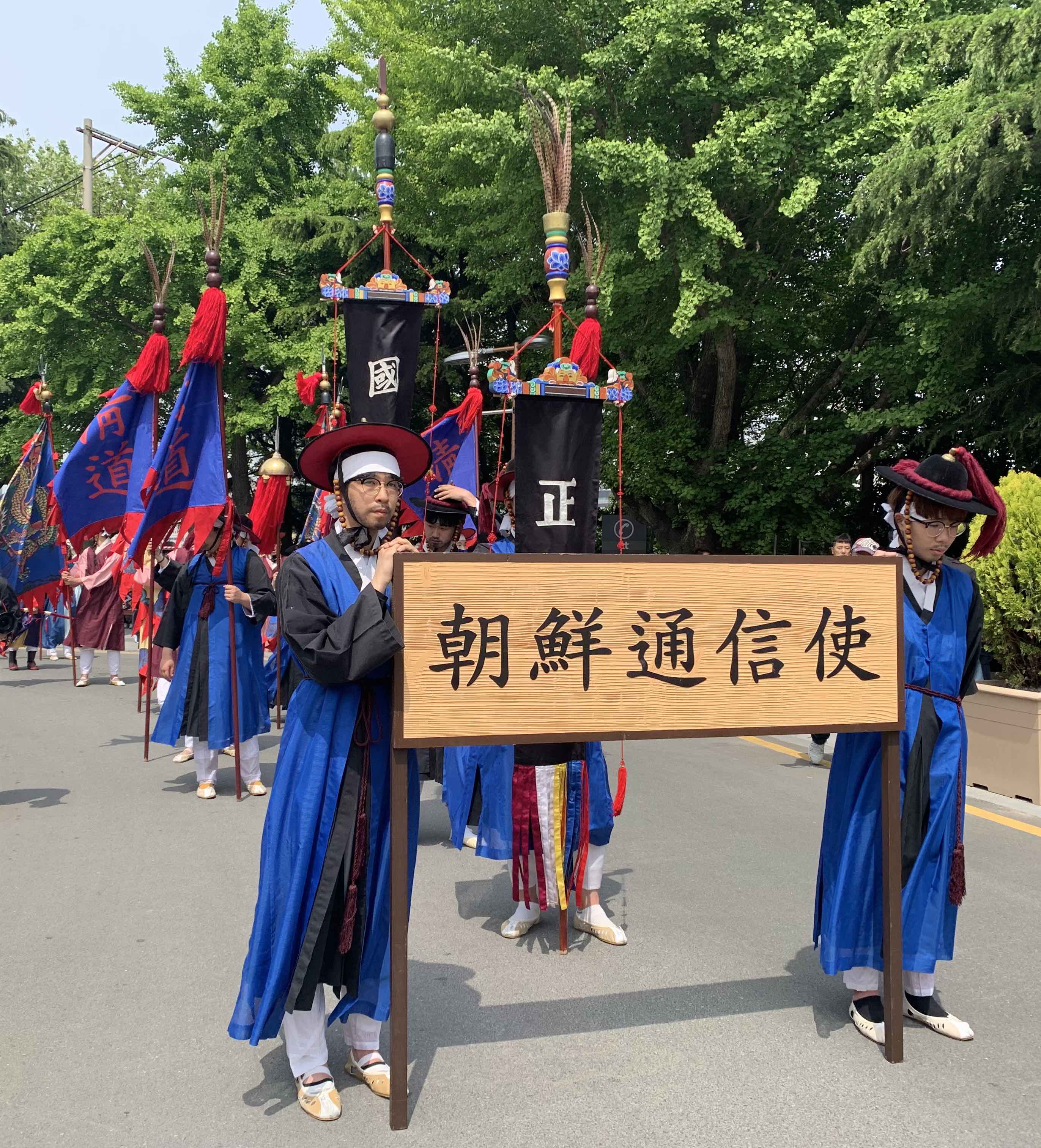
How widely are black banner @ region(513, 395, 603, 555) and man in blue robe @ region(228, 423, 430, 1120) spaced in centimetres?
172

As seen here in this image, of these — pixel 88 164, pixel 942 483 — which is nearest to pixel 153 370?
pixel 942 483

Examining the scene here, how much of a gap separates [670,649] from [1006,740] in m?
4.72

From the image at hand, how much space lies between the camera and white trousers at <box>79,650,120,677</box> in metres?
13.4

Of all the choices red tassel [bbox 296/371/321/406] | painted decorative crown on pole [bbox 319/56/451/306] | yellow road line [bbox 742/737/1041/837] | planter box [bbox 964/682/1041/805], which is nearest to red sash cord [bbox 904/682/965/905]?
yellow road line [bbox 742/737/1041/837]

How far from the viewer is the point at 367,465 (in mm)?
3148

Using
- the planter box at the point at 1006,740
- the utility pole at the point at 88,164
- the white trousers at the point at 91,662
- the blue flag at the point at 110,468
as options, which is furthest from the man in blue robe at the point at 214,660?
the utility pole at the point at 88,164

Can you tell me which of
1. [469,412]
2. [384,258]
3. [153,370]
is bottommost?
[469,412]

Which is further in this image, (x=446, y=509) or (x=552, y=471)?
(x=446, y=509)

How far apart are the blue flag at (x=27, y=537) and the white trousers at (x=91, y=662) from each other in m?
5.87

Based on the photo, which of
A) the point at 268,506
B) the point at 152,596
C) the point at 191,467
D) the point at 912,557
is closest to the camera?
the point at 912,557

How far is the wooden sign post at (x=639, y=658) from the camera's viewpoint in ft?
9.75

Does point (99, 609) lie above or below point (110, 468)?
below

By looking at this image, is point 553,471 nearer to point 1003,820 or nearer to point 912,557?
point 912,557

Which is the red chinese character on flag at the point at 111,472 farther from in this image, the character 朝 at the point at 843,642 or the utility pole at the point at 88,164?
the utility pole at the point at 88,164
